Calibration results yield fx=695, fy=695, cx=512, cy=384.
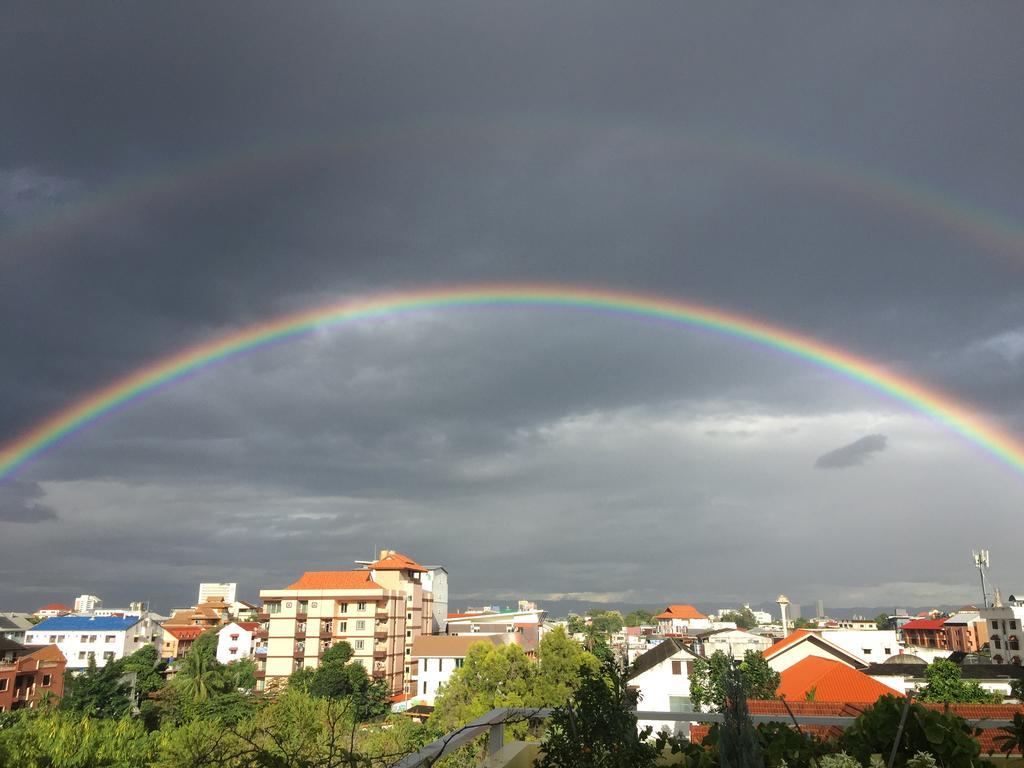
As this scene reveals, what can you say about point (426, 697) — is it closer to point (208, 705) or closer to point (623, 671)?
point (208, 705)

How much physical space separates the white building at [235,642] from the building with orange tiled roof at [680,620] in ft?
280

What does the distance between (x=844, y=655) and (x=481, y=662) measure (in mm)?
27165

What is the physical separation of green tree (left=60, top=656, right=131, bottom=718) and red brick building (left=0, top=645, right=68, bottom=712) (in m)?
1.26

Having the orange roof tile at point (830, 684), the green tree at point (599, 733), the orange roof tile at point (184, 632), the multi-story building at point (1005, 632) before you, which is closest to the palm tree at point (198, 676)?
the orange roof tile at point (830, 684)

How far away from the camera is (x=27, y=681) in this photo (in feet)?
169

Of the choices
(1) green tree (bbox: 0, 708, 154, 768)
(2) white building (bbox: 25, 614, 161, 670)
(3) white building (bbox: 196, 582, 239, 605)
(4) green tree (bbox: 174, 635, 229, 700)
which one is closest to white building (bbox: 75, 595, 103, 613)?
(3) white building (bbox: 196, 582, 239, 605)

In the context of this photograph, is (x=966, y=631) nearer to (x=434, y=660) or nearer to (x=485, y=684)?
(x=434, y=660)

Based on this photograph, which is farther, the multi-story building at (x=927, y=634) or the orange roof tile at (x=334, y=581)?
the multi-story building at (x=927, y=634)

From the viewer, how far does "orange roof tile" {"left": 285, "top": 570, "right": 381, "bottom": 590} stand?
66.9 metres

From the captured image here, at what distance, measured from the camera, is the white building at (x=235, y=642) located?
91562 millimetres

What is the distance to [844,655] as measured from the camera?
155 feet

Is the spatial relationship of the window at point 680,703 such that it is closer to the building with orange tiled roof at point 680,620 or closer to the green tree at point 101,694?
the green tree at point 101,694

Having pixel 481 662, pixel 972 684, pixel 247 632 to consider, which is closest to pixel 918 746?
pixel 481 662

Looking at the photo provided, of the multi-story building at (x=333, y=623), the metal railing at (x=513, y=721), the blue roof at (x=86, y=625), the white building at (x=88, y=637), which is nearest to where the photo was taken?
the metal railing at (x=513, y=721)
